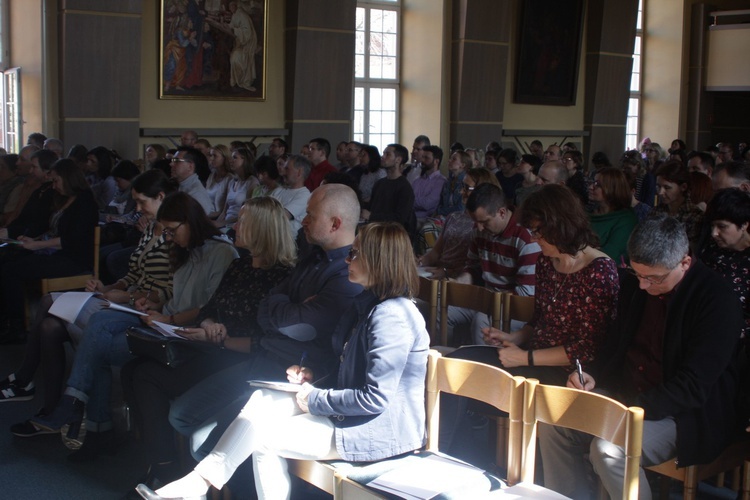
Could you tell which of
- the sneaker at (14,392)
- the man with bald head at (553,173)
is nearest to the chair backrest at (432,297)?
the sneaker at (14,392)

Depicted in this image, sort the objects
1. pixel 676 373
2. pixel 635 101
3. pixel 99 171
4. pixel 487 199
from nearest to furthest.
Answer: pixel 676 373
pixel 487 199
pixel 99 171
pixel 635 101

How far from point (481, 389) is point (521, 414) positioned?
172 mm

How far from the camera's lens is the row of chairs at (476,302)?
12.4 ft

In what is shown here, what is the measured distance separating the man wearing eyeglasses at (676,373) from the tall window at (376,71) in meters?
11.8

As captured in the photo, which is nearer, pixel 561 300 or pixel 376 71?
pixel 561 300

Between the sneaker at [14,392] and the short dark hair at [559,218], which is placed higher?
the short dark hair at [559,218]

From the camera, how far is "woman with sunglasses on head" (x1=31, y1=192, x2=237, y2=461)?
161 inches

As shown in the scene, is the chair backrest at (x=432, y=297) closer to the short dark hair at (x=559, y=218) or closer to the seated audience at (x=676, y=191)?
the short dark hair at (x=559, y=218)

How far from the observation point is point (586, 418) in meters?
2.48

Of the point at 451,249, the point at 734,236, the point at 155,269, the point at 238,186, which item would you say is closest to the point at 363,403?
the point at 734,236

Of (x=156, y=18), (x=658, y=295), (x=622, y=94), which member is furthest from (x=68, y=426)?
(x=622, y=94)

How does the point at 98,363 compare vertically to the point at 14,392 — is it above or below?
above

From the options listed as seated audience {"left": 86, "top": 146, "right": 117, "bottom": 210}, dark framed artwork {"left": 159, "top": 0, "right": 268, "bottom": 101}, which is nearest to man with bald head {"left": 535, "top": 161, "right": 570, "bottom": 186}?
seated audience {"left": 86, "top": 146, "right": 117, "bottom": 210}

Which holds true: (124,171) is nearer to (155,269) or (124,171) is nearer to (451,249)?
(155,269)
